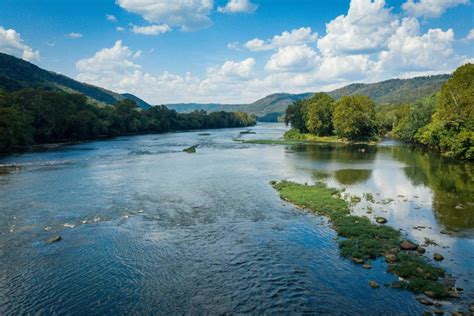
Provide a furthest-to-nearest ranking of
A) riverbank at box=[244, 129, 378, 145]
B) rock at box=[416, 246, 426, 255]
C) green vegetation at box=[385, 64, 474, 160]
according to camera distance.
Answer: riverbank at box=[244, 129, 378, 145] → green vegetation at box=[385, 64, 474, 160] → rock at box=[416, 246, 426, 255]

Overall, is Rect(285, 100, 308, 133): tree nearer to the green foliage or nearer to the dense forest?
the dense forest

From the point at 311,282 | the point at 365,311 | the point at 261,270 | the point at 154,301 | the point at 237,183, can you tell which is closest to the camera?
the point at 365,311

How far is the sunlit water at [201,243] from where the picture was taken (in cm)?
1766

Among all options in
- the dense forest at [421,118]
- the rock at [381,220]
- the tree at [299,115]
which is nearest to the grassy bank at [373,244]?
the rock at [381,220]

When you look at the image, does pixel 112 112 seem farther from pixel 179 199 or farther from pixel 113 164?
pixel 179 199

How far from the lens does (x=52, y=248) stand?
24062mm

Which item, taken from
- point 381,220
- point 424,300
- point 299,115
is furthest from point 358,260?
point 299,115

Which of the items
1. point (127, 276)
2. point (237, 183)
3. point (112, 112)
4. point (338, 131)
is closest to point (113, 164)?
point (237, 183)

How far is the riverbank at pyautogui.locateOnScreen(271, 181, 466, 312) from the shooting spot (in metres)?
18.2

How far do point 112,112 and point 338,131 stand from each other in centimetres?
9284

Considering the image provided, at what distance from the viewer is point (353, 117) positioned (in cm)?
10731

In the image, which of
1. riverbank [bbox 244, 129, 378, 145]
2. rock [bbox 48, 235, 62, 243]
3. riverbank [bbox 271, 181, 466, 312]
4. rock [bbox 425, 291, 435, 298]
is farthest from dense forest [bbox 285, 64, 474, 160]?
rock [bbox 48, 235, 62, 243]

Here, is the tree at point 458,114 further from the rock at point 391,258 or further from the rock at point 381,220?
the rock at point 391,258

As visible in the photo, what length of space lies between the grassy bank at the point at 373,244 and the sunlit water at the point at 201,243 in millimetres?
958
